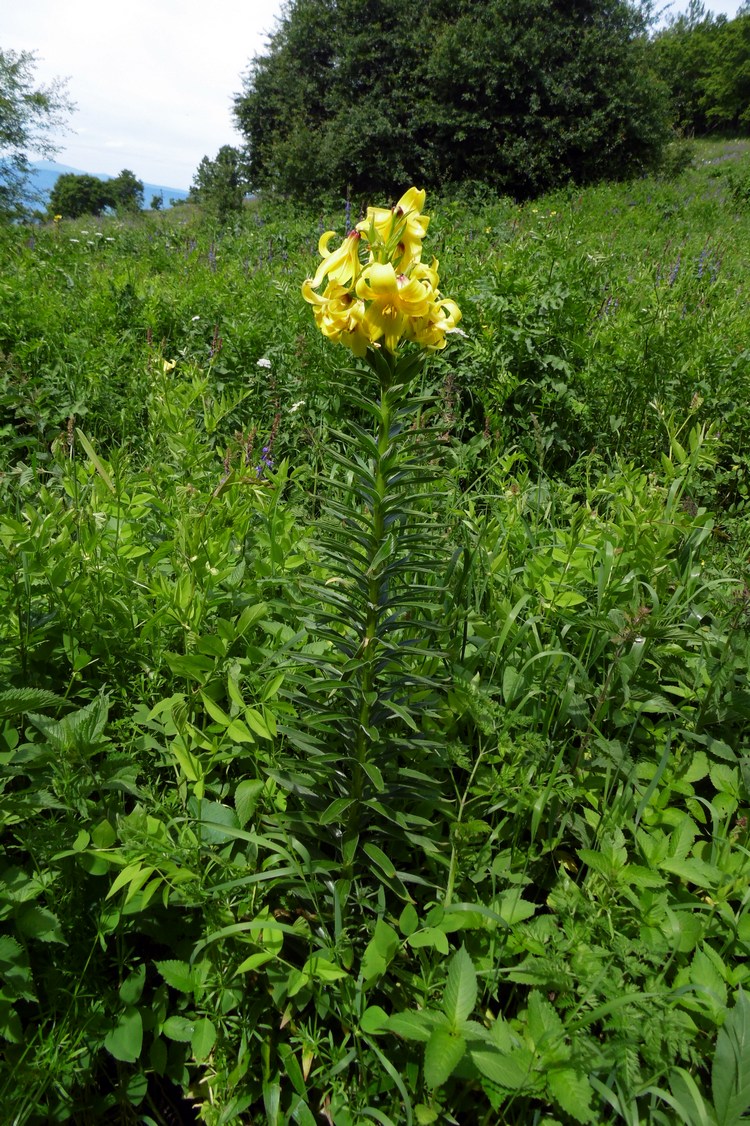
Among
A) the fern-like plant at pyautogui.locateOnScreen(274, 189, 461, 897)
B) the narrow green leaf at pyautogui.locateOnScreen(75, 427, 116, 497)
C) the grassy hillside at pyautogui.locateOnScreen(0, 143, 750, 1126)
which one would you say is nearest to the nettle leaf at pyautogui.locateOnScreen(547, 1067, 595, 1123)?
the grassy hillside at pyautogui.locateOnScreen(0, 143, 750, 1126)

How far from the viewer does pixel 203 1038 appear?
1222mm

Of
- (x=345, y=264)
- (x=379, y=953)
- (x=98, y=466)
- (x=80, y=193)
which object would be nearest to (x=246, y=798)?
(x=379, y=953)

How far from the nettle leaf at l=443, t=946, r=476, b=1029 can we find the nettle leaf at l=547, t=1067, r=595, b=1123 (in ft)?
0.55

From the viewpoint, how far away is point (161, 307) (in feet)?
13.5

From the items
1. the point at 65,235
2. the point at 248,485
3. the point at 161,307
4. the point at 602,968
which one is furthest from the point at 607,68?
the point at 602,968

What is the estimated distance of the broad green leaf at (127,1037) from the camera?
120 centimetres

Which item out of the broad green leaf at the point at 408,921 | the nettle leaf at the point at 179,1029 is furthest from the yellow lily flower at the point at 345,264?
the nettle leaf at the point at 179,1029

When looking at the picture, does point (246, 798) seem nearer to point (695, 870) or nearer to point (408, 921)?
point (408, 921)

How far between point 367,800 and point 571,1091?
1.96 ft

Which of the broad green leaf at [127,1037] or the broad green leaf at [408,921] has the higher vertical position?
the broad green leaf at [408,921]

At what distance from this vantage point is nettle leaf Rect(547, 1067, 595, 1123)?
1.06m

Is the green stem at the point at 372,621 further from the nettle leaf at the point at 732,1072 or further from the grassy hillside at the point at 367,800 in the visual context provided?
the nettle leaf at the point at 732,1072

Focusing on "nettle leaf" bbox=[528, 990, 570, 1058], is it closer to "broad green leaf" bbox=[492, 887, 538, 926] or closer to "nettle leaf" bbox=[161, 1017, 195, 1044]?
"broad green leaf" bbox=[492, 887, 538, 926]

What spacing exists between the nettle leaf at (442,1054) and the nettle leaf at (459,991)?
26 millimetres
